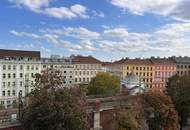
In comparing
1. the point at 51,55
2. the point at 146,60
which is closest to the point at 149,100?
the point at 51,55

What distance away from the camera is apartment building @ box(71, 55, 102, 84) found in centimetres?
8600

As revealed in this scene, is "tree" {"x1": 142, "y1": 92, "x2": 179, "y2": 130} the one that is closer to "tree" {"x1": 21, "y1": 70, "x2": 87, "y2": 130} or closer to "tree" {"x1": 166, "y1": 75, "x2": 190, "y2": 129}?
"tree" {"x1": 166, "y1": 75, "x2": 190, "y2": 129}

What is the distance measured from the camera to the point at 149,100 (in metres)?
36.7

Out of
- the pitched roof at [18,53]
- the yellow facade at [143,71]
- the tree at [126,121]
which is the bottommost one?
the tree at [126,121]

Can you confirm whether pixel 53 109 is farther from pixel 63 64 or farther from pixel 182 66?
pixel 182 66

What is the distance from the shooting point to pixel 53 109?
76.7 feet

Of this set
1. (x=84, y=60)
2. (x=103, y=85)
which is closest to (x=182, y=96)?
(x=103, y=85)

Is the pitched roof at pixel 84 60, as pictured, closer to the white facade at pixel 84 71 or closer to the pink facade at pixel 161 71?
the white facade at pixel 84 71

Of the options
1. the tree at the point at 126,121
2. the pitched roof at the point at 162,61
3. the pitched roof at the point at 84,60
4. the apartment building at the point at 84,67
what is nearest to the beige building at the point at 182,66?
the pitched roof at the point at 162,61

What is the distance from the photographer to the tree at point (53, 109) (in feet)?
77.2

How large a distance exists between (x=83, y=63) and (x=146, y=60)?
895 inches

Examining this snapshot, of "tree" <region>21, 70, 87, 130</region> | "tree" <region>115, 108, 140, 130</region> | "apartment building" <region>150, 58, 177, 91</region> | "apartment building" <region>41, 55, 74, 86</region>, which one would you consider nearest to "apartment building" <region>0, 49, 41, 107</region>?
"apartment building" <region>41, 55, 74, 86</region>

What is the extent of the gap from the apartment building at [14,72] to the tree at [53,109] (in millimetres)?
39910

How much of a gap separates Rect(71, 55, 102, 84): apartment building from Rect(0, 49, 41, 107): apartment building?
15.0 meters
